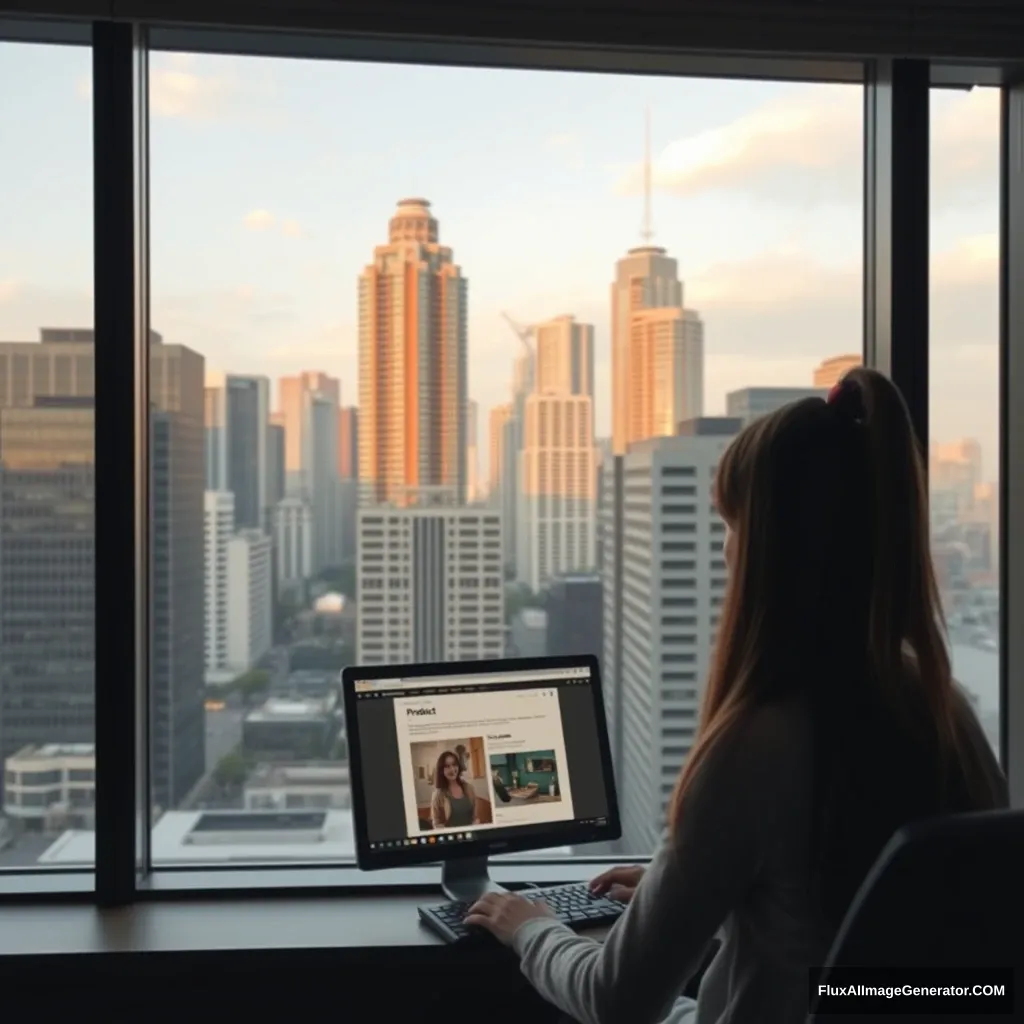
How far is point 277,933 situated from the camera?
1.88 metres

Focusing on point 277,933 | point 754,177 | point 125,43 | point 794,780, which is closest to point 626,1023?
point 794,780

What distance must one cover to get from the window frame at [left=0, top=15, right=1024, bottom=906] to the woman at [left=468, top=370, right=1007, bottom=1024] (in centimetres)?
93

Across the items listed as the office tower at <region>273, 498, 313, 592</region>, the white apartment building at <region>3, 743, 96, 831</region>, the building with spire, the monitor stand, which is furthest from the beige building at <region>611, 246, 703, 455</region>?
the white apartment building at <region>3, 743, 96, 831</region>

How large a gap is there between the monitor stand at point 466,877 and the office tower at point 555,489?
0.56m

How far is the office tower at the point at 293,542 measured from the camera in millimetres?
2184

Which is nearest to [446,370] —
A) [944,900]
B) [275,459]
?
[275,459]

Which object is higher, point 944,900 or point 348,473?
point 348,473

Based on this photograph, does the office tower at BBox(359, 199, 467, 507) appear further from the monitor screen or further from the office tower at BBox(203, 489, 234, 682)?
the monitor screen

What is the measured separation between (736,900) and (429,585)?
1111 mm

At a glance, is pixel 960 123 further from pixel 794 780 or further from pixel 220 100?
pixel 794 780

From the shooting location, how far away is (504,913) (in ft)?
5.44

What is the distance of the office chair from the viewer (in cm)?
99

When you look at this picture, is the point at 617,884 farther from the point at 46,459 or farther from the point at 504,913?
the point at 46,459

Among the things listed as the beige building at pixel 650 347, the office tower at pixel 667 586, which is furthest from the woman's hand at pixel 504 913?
the beige building at pixel 650 347
